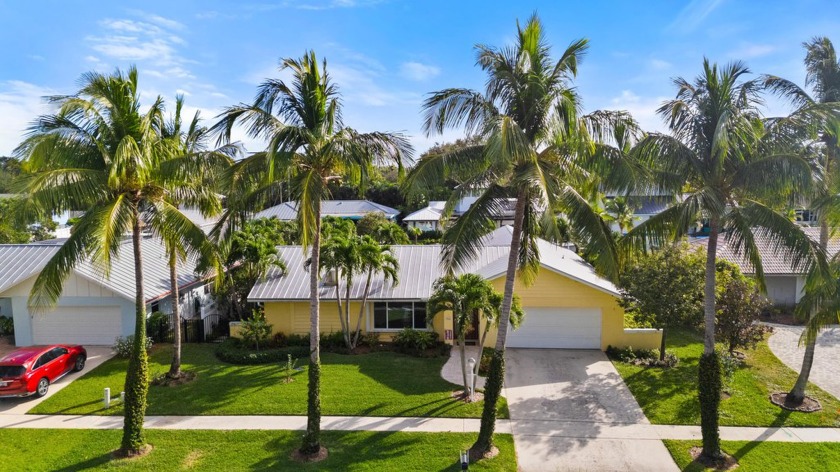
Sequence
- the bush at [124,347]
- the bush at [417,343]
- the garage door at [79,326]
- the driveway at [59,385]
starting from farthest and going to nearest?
the garage door at [79,326]
the bush at [417,343]
the bush at [124,347]
the driveway at [59,385]

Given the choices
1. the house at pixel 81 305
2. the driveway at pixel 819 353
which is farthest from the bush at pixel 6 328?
the driveway at pixel 819 353

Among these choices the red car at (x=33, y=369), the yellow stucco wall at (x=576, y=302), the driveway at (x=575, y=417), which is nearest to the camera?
the driveway at (x=575, y=417)

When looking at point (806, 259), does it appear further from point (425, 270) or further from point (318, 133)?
point (425, 270)

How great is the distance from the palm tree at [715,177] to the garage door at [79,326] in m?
19.9

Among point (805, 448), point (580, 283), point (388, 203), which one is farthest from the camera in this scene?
point (388, 203)

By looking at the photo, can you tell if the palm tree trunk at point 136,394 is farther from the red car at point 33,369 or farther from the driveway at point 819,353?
the driveway at point 819,353

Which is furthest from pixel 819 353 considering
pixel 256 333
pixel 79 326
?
pixel 79 326

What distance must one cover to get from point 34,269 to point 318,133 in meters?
16.6

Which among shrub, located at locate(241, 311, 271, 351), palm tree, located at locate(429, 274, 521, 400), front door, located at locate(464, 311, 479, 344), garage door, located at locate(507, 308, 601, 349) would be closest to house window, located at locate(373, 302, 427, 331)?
front door, located at locate(464, 311, 479, 344)

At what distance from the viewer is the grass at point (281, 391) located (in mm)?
13867

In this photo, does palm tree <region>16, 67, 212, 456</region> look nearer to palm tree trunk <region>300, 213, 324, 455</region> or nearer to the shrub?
palm tree trunk <region>300, 213, 324, 455</region>

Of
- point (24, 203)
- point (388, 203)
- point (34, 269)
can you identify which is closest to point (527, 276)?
point (24, 203)

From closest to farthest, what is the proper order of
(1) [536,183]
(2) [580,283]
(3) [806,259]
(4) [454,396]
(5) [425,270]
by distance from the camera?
(1) [536,183] → (3) [806,259] → (4) [454,396] → (2) [580,283] → (5) [425,270]

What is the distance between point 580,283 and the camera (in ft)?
62.5
